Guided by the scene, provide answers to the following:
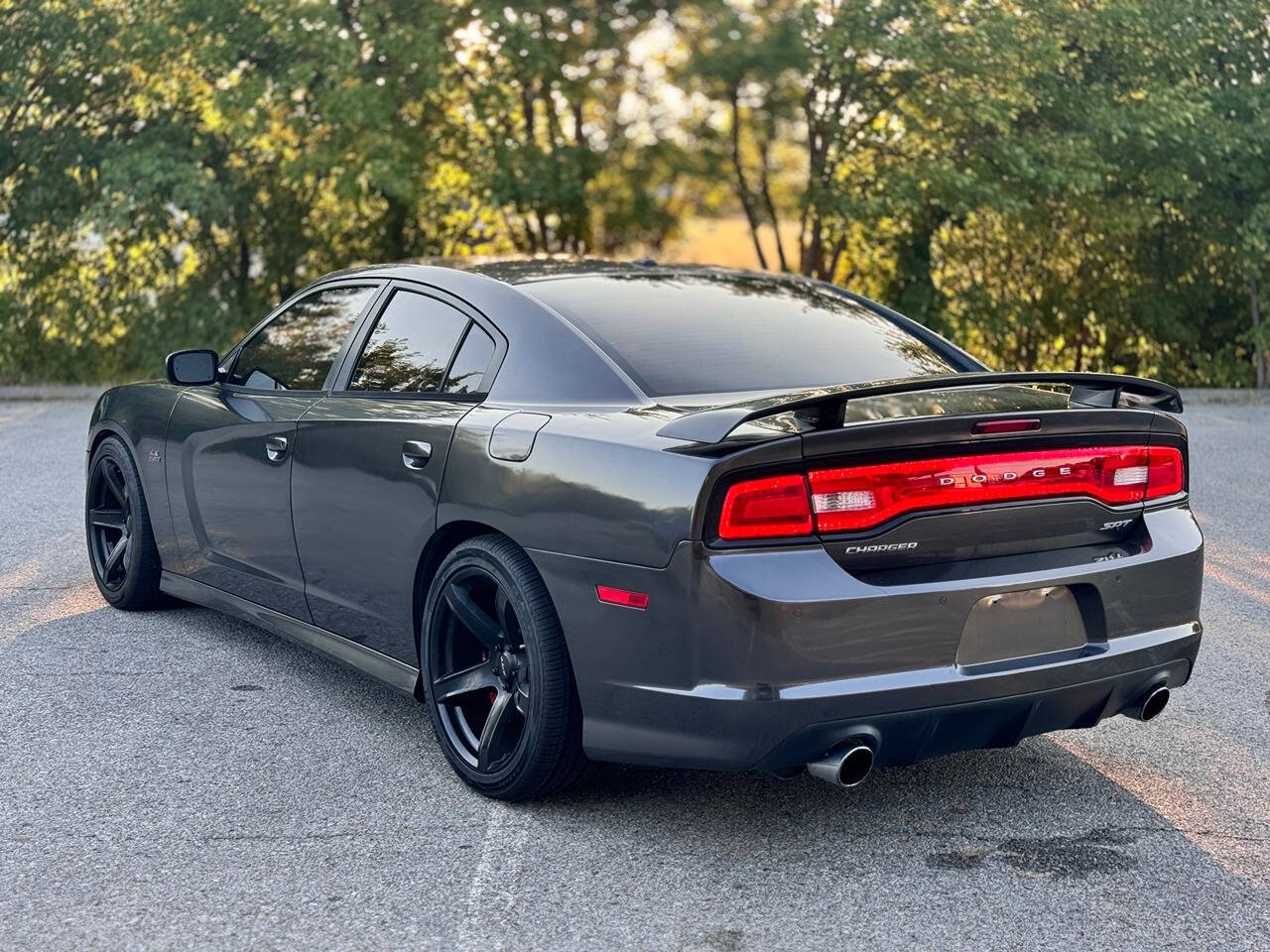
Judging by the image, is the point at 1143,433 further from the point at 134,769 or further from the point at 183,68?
the point at 183,68

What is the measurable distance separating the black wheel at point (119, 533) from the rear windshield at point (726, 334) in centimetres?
239

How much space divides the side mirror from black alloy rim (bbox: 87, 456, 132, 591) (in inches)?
30.9

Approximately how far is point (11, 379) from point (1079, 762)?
13738mm

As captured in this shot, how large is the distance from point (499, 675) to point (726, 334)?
122cm

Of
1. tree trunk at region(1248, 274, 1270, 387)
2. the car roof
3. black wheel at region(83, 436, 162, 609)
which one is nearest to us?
the car roof

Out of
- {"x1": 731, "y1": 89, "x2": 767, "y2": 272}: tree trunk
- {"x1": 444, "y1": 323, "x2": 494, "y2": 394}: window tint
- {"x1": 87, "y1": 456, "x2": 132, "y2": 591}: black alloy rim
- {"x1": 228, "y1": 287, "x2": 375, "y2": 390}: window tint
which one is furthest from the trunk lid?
{"x1": 731, "y1": 89, "x2": 767, "y2": 272}: tree trunk

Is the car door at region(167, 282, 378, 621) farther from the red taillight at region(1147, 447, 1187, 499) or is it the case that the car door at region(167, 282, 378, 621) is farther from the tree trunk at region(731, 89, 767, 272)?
the tree trunk at region(731, 89, 767, 272)

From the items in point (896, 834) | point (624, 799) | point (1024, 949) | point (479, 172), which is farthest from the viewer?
point (479, 172)

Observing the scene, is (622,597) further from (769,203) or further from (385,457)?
(769,203)

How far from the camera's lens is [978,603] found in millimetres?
3713

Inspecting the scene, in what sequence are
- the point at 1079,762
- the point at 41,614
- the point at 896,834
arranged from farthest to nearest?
the point at 41,614 → the point at 1079,762 → the point at 896,834

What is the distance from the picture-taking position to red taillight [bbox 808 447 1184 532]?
361 centimetres

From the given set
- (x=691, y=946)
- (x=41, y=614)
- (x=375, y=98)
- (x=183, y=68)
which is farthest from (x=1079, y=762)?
(x=183, y=68)

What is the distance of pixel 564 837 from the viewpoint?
13.1ft
